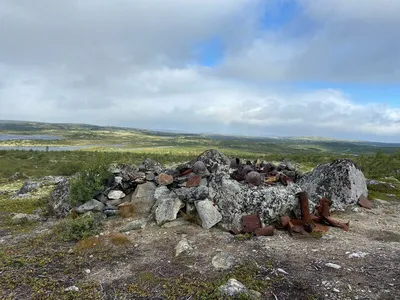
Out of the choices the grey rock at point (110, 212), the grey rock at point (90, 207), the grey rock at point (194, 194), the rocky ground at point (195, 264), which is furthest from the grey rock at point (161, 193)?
the grey rock at point (90, 207)

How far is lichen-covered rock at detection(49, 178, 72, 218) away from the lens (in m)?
12.9

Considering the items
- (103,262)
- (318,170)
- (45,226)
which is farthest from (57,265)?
(318,170)

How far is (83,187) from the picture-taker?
1270cm

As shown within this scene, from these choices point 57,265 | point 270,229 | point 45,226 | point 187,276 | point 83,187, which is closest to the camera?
point 187,276

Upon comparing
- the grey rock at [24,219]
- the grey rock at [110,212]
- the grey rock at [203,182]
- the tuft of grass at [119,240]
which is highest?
the grey rock at [203,182]

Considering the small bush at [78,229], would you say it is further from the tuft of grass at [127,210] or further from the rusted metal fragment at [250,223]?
the rusted metal fragment at [250,223]

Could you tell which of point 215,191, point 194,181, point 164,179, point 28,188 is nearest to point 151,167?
point 164,179

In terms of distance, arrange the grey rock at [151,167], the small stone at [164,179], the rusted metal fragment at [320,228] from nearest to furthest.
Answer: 1. the rusted metal fragment at [320,228]
2. the small stone at [164,179]
3. the grey rock at [151,167]

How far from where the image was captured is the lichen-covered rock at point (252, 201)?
10750mm

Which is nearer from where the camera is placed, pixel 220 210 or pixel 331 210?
pixel 220 210

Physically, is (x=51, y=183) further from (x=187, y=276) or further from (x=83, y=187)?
(x=187, y=276)

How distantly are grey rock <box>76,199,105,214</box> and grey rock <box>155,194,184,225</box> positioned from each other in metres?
2.57

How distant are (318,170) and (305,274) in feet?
31.6

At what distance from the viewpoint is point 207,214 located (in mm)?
10672
